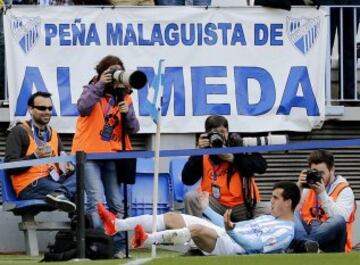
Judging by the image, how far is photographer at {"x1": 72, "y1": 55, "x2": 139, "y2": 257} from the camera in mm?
16672

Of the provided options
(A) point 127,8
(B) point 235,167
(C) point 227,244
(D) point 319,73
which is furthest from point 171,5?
(C) point 227,244

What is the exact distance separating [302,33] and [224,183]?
3.12 m

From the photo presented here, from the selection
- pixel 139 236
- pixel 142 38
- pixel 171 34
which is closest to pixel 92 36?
pixel 142 38

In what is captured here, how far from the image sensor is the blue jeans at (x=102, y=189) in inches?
653

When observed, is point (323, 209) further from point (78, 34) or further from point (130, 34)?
point (78, 34)

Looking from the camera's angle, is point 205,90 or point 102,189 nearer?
point 102,189

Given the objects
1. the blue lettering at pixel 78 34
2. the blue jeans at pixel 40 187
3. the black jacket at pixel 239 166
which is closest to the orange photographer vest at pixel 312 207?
the black jacket at pixel 239 166

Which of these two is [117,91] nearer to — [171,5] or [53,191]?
[53,191]

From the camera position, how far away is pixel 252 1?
2034 centimetres

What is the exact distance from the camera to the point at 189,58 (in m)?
19.3

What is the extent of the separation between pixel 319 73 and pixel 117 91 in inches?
138

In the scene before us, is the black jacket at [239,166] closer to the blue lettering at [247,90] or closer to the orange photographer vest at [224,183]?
the orange photographer vest at [224,183]

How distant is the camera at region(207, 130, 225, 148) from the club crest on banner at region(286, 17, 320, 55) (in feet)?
10.2

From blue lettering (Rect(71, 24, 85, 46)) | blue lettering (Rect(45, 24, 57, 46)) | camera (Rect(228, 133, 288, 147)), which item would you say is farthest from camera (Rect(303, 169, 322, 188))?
blue lettering (Rect(45, 24, 57, 46))
